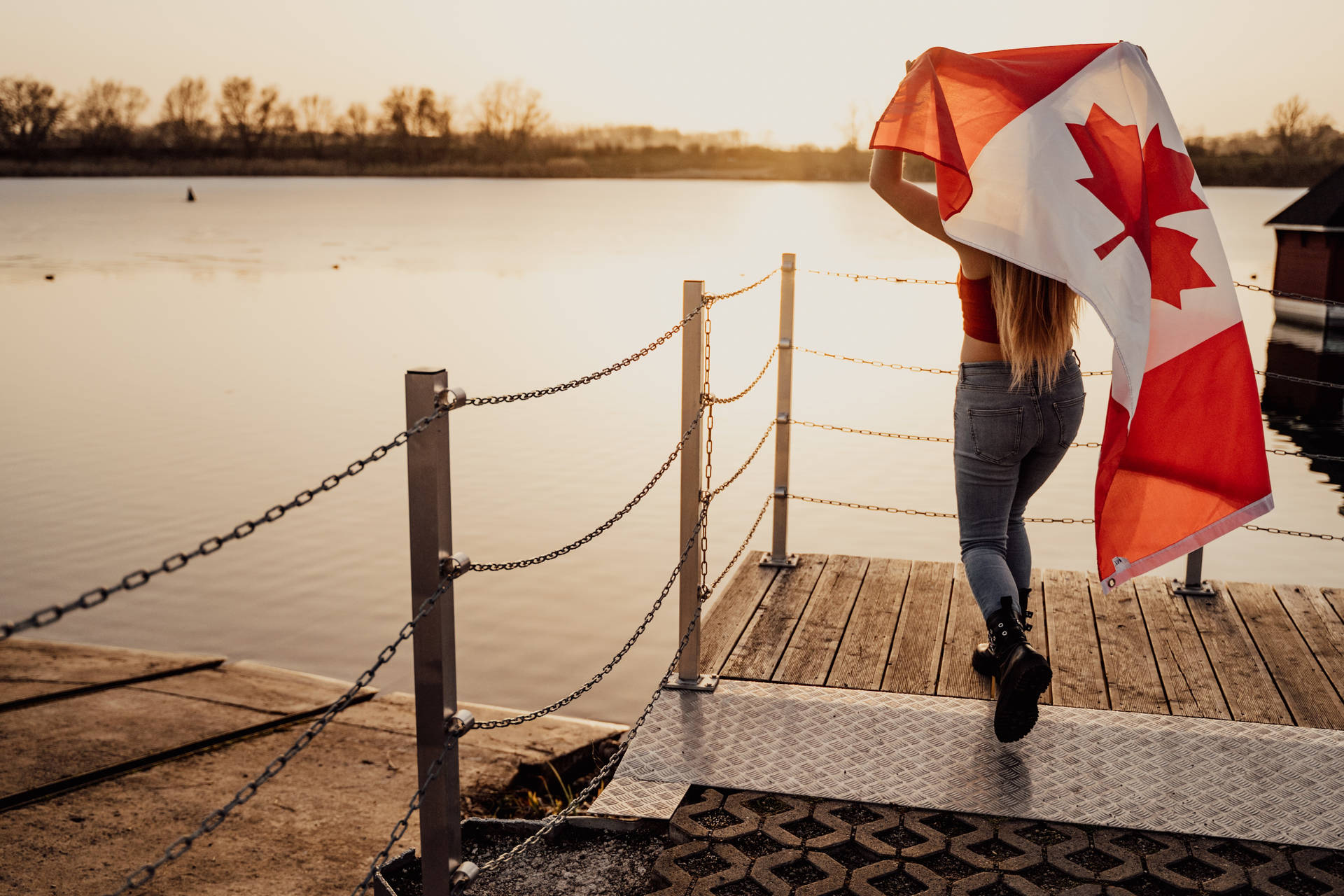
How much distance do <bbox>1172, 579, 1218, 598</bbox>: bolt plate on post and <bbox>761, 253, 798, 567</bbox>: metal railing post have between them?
1715 mm

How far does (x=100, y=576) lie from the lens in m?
10.3

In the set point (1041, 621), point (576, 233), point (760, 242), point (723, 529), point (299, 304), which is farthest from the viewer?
point (576, 233)

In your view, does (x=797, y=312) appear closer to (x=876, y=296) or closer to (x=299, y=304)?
(x=876, y=296)

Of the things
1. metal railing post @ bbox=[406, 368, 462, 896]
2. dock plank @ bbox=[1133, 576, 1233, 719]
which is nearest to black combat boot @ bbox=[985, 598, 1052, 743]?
dock plank @ bbox=[1133, 576, 1233, 719]

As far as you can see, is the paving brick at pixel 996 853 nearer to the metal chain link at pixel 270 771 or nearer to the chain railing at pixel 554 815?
the chain railing at pixel 554 815

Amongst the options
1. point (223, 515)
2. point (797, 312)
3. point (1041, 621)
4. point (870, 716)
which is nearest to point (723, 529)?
point (223, 515)

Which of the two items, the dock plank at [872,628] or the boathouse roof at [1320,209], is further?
the boathouse roof at [1320,209]

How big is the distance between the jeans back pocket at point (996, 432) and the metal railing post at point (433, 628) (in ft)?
5.37

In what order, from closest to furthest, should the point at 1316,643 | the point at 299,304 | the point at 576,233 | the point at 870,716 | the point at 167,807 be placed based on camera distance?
the point at 870,716 < the point at 1316,643 < the point at 167,807 < the point at 299,304 < the point at 576,233

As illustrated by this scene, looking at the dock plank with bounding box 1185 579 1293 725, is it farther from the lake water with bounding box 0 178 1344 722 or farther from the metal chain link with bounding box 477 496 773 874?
the lake water with bounding box 0 178 1344 722

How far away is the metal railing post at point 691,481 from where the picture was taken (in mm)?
3781

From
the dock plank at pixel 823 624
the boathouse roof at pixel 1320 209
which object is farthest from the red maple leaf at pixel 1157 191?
the boathouse roof at pixel 1320 209

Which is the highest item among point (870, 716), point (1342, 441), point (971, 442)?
point (971, 442)

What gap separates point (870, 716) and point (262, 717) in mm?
3803
